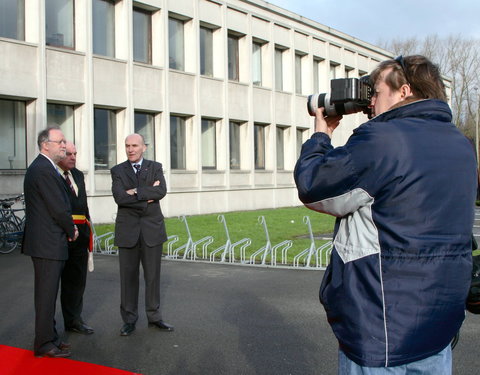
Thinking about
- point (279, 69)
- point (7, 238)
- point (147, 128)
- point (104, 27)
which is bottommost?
point (7, 238)

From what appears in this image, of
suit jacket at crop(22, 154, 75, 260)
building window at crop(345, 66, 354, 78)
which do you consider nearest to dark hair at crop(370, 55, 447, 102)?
suit jacket at crop(22, 154, 75, 260)

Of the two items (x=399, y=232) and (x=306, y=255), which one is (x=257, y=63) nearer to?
(x=306, y=255)

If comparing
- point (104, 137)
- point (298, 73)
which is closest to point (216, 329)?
point (104, 137)

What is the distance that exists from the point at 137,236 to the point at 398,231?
457 centimetres

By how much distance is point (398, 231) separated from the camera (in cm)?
215

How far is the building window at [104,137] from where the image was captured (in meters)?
21.0

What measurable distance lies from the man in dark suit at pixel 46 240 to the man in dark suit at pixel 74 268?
657 mm

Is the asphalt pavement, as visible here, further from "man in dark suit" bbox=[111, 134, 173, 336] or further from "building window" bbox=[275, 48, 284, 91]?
"building window" bbox=[275, 48, 284, 91]

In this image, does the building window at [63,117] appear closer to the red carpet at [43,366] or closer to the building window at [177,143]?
the building window at [177,143]

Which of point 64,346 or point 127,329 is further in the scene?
point 127,329

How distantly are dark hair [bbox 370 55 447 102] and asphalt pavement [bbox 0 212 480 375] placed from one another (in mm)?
3158

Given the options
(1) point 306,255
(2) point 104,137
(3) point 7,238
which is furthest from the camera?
(2) point 104,137

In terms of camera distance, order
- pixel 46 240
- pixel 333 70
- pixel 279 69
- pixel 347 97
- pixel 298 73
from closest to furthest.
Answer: pixel 347 97, pixel 46 240, pixel 279 69, pixel 298 73, pixel 333 70

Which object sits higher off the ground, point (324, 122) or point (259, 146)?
point (259, 146)
